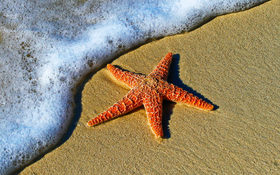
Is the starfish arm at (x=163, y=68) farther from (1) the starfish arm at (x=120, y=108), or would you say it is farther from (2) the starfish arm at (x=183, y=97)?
(1) the starfish arm at (x=120, y=108)

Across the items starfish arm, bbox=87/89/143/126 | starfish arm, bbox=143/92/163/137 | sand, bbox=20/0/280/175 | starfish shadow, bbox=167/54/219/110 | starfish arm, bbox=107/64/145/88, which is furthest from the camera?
A: starfish shadow, bbox=167/54/219/110

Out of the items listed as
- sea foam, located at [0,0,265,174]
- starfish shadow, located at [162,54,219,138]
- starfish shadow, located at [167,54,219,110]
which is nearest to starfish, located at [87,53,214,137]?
starfish shadow, located at [162,54,219,138]

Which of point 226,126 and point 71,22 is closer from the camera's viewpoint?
point 226,126

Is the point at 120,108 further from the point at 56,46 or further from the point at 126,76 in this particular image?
the point at 56,46

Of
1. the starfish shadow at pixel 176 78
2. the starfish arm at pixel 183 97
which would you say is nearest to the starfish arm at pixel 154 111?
the starfish arm at pixel 183 97

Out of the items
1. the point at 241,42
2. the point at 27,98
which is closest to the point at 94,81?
the point at 27,98

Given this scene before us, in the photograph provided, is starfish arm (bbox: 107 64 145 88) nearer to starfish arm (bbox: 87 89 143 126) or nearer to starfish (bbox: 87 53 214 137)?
starfish (bbox: 87 53 214 137)

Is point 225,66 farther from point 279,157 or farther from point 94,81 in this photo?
point 94,81
